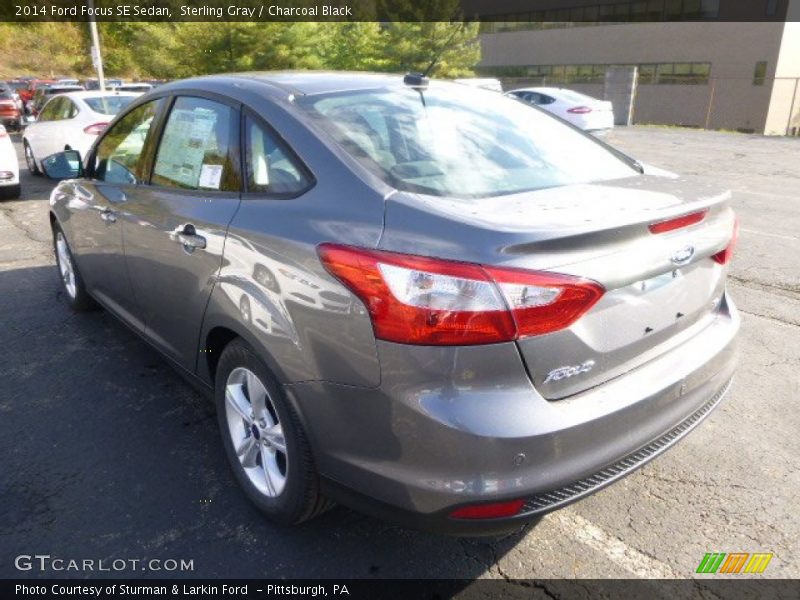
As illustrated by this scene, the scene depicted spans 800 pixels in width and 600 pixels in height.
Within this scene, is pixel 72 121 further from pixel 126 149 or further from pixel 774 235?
pixel 774 235

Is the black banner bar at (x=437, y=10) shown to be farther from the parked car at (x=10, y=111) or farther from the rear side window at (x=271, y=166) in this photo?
the rear side window at (x=271, y=166)

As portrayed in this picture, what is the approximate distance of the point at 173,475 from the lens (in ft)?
9.50

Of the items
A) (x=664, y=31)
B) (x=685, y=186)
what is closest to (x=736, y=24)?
(x=664, y=31)

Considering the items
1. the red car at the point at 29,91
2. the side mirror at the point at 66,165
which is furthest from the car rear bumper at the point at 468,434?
the red car at the point at 29,91

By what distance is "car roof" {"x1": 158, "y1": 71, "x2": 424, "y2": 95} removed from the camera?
2736 millimetres

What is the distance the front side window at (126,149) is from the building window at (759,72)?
3517 centimetres

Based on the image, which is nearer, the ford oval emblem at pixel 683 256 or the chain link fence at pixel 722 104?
the ford oval emblem at pixel 683 256

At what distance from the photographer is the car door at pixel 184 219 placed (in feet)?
8.70

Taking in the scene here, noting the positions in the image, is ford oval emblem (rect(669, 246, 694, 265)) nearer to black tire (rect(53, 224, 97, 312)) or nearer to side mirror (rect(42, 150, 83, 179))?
side mirror (rect(42, 150, 83, 179))

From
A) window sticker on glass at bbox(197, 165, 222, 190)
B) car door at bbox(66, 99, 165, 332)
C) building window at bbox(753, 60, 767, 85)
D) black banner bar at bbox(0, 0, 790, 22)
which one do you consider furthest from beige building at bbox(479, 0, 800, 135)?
window sticker on glass at bbox(197, 165, 222, 190)

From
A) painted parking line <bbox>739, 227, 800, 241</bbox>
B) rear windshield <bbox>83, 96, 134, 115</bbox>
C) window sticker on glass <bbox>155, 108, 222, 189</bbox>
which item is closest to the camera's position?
window sticker on glass <bbox>155, 108, 222, 189</bbox>

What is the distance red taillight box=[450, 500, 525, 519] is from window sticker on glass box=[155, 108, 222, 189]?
5.51 feet

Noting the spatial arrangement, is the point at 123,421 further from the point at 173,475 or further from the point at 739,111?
the point at 739,111

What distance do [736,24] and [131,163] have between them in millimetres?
36755
